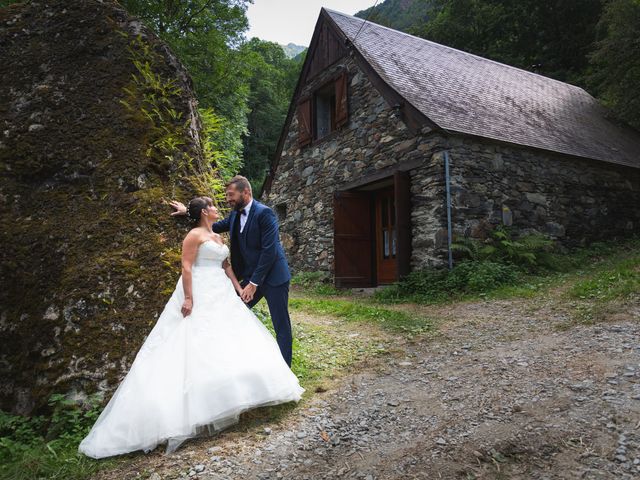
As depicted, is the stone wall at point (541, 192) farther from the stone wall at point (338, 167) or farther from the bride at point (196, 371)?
the bride at point (196, 371)

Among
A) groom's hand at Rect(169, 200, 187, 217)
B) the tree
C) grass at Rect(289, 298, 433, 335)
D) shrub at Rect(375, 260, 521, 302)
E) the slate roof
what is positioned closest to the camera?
groom's hand at Rect(169, 200, 187, 217)

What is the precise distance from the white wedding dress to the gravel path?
165mm

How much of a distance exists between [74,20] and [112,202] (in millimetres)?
1756

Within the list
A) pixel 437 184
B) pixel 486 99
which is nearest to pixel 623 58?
pixel 486 99

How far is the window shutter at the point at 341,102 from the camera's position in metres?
10.5

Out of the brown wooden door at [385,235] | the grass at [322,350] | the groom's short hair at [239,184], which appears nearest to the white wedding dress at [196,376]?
the groom's short hair at [239,184]

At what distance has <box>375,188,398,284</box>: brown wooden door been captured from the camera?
400 inches

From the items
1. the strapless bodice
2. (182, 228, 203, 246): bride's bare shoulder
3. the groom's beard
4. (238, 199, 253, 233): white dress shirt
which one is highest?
the groom's beard

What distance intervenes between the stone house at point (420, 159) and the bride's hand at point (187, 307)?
587 centimetres

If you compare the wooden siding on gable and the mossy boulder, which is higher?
the wooden siding on gable

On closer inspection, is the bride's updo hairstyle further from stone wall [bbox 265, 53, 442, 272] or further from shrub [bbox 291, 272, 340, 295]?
shrub [bbox 291, 272, 340, 295]

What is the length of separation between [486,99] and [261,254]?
891 centimetres

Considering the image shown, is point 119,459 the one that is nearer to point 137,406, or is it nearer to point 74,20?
point 137,406

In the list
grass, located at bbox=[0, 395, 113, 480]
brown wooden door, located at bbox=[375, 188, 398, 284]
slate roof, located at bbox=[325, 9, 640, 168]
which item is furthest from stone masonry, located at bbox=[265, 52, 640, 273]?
grass, located at bbox=[0, 395, 113, 480]
